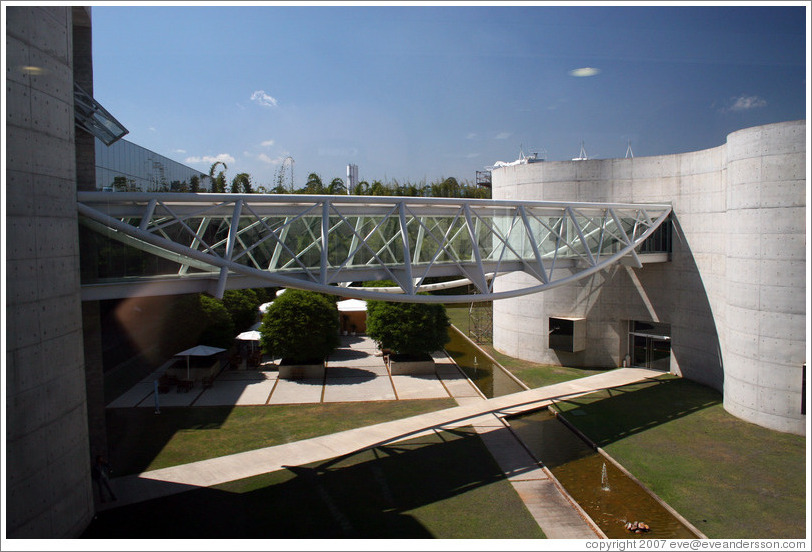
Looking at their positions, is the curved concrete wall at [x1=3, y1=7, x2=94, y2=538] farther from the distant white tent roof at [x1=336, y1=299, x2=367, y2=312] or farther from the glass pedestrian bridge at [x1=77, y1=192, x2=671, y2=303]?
the distant white tent roof at [x1=336, y1=299, x2=367, y2=312]

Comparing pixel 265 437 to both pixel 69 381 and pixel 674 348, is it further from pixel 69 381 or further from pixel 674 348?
pixel 674 348

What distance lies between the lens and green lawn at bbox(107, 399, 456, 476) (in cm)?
1403

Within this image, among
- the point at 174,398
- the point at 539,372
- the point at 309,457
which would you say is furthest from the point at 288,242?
the point at 539,372

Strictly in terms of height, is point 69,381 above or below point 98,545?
above

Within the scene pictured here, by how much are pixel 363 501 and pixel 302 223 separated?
21.9 ft

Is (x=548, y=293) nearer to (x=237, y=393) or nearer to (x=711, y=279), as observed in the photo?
(x=711, y=279)

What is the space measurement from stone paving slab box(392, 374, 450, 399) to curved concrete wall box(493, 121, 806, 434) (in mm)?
5886

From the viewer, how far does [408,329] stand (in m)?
22.4

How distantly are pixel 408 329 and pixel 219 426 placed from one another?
8762 mm

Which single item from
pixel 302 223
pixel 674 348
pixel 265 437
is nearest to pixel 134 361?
pixel 265 437

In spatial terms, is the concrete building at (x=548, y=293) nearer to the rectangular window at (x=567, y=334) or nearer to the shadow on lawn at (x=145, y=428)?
the rectangular window at (x=567, y=334)

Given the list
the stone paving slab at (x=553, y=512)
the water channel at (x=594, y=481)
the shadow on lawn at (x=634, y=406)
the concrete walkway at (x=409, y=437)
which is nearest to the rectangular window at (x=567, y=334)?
the shadow on lawn at (x=634, y=406)

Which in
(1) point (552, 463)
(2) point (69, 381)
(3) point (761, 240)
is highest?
(3) point (761, 240)

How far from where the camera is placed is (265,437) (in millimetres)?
15141
